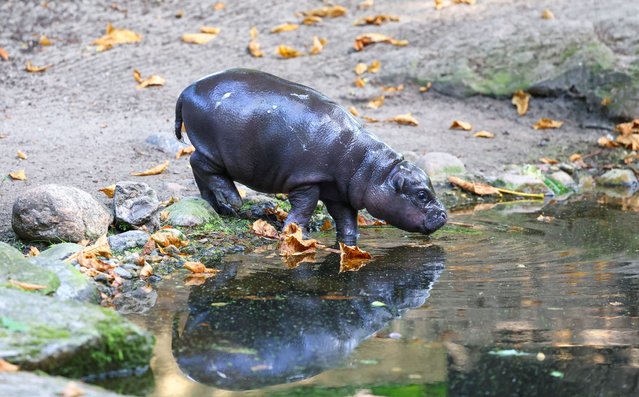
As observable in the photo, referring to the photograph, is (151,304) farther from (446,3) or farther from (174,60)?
(446,3)

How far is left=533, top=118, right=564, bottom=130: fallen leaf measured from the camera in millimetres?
11234

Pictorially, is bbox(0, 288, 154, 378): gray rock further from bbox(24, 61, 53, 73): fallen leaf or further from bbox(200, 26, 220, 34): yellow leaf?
bbox(200, 26, 220, 34): yellow leaf

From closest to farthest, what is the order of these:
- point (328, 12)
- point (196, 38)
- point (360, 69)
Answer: point (360, 69), point (196, 38), point (328, 12)

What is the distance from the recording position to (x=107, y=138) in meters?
9.45

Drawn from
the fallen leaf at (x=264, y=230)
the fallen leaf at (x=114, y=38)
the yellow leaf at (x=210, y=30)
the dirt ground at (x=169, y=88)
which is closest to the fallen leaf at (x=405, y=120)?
the dirt ground at (x=169, y=88)

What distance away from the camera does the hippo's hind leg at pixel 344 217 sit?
7371 millimetres

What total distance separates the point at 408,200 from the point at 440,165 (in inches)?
91.3

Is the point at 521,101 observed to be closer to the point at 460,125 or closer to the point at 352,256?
the point at 460,125

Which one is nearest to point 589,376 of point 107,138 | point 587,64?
point 107,138

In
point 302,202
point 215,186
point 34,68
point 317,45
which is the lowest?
point 34,68

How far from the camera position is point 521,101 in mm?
11562

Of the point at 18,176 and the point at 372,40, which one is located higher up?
the point at 372,40

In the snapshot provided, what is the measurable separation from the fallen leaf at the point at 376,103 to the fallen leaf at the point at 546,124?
5.87 feet

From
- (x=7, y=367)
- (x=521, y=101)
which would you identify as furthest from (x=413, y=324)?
(x=521, y=101)
